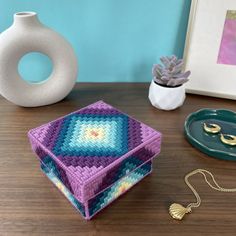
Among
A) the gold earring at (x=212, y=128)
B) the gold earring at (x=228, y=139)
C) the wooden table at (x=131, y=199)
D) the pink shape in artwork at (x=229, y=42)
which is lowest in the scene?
the wooden table at (x=131, y=199)

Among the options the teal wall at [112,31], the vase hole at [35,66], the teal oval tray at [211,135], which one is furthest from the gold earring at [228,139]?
the vase hole at [35,66]

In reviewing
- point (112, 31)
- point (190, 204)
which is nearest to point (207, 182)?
point (190, 204)

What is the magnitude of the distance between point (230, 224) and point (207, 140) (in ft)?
0.67

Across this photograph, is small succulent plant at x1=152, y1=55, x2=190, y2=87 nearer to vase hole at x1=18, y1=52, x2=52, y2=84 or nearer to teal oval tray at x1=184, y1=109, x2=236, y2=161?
teal oval tray at x1=184, y1=109, x2=236, y2=161

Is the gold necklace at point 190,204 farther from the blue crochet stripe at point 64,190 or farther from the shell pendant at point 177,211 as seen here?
the blue crochet stripe at point 64,190

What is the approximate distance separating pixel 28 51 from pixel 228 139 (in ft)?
1.64

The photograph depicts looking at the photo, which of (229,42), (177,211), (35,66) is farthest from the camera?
(35,66)

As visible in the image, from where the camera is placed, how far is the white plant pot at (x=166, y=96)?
0.63 meters

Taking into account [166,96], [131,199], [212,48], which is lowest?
[131,199]

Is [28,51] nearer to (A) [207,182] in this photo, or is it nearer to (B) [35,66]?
(B) [35,66]

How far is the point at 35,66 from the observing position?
0.75 m

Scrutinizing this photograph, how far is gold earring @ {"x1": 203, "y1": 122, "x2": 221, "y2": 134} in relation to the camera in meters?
0.57

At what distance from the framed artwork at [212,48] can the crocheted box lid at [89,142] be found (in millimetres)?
313

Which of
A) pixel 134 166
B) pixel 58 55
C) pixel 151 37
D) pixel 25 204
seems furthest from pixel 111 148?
pixel 151 37
